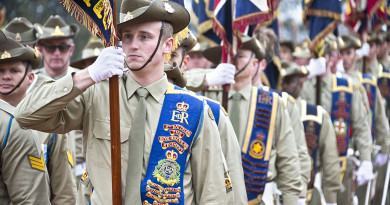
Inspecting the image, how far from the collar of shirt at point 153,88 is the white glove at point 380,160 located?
850 centimetres

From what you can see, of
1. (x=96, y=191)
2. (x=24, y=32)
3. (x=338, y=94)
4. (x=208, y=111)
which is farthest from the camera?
(x=338, y=94)

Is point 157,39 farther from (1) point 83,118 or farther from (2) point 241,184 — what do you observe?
(2) point 241,184

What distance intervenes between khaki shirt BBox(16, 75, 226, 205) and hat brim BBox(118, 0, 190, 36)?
39 centimetres

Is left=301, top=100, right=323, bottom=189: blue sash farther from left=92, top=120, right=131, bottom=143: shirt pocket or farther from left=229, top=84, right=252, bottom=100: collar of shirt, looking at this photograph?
left=92, top=120, right=131, bottom=143: shirt pocket

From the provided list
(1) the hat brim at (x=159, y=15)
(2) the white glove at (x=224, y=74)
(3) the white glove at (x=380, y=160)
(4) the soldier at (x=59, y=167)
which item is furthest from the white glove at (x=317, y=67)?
(1) the hat brim at (x=159, y=15)

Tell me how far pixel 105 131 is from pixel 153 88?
0.45m

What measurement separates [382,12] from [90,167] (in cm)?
1078

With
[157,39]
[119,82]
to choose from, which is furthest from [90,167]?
[157,39]

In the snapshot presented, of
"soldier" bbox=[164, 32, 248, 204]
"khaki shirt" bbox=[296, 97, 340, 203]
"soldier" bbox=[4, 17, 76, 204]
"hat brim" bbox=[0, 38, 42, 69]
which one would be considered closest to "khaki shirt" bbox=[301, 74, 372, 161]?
"khaki shirt" bbox=[296, 97, 340, 203]

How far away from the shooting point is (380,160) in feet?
43.3

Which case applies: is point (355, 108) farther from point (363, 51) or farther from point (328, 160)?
point (363, 51)

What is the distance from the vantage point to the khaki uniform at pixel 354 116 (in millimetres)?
10641

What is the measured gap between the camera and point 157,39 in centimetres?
518

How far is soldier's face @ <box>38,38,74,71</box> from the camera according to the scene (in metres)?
9.08
